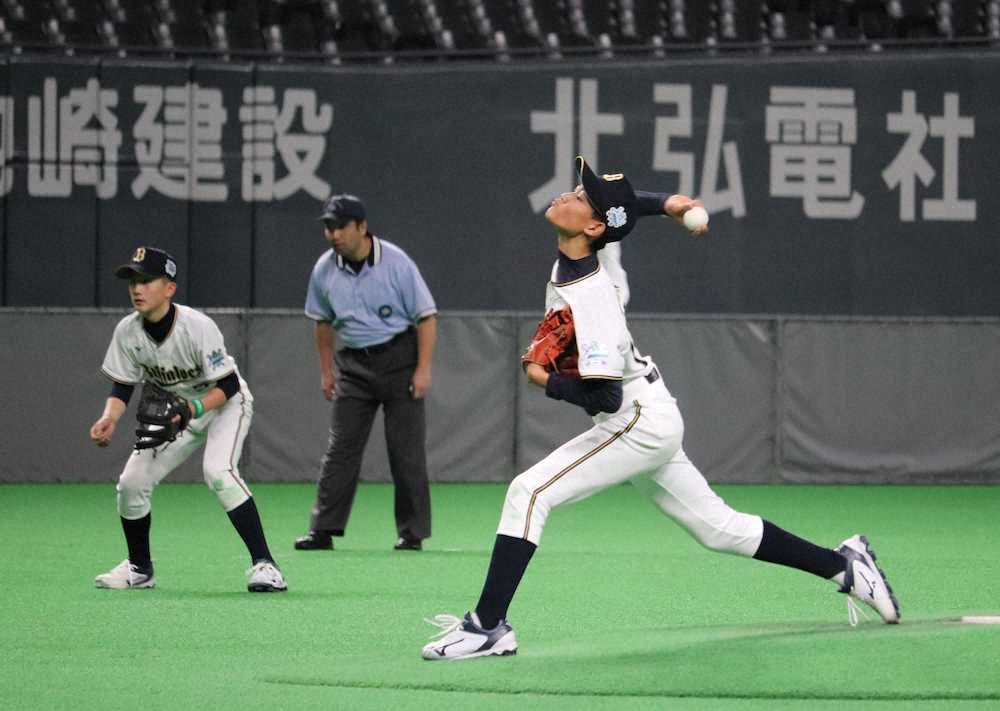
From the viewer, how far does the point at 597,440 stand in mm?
5566

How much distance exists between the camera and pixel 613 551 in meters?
9.19

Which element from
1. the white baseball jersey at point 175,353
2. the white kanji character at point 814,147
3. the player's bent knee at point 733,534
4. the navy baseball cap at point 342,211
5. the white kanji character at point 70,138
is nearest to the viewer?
the player's bent knee at point 733,534

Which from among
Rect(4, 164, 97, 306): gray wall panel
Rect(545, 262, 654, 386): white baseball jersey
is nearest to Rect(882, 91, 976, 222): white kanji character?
Rect(4, 164, 97, 306): gray wall panel

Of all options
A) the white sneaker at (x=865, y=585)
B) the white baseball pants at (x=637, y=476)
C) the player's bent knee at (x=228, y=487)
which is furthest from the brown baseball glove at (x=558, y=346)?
the player's bent knee at (x=228, y=487)

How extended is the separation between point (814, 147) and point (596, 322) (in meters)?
10.3

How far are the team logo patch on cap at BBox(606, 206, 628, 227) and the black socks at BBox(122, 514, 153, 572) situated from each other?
294cm

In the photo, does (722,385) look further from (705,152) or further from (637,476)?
(637,476)

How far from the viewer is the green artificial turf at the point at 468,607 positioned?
4.93m

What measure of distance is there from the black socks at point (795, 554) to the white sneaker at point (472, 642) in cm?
94

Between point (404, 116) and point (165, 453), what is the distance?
8296mm

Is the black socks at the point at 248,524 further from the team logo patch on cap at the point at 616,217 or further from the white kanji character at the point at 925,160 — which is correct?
the white kanji character at the point at 925,160

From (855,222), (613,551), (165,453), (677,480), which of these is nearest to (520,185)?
(855,222)

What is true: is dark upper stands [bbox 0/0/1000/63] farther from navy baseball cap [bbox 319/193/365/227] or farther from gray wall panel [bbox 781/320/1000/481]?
navy baseball cap [bbox 319/193/365/227]

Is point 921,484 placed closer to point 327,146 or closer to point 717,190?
point 717,190
